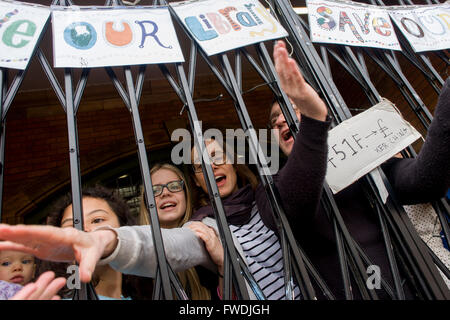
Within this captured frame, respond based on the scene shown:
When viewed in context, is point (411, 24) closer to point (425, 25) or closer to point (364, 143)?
point (425, 25)

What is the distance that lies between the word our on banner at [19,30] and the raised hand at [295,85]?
849 mm

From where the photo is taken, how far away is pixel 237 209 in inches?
54.1

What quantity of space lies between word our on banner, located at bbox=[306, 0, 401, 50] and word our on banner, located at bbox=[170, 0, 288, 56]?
0.20 m

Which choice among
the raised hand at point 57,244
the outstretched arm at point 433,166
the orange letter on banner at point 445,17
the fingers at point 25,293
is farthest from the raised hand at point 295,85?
the orange letter on banner at point 445,17

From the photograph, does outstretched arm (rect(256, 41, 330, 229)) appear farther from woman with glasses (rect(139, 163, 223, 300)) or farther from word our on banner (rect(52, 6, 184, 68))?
woman with glasses (rect(139, 163, 223, 300))

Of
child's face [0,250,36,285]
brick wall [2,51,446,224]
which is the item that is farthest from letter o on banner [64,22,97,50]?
brick wall [2,51,446,224]

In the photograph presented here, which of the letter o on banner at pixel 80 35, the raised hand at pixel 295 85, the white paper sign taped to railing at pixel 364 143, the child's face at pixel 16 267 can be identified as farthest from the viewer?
the child's face at pixel 16 267

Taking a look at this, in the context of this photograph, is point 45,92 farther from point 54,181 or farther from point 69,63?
point 69,63

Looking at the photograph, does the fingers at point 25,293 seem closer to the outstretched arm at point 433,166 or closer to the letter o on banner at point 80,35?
the letter o on banner at point 80,35

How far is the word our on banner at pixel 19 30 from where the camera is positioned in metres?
1.12

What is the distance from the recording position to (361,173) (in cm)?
111

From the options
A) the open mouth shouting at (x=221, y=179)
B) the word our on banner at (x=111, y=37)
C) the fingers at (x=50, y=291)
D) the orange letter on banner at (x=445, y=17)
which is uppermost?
the orange letter on banner at (x=445, y=17)
